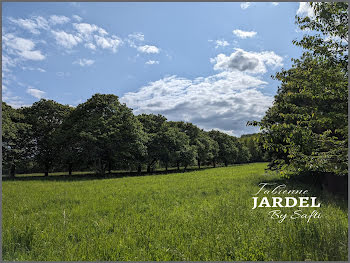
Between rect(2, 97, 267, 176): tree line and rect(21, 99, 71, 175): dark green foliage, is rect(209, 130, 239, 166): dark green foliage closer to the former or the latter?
rect(2, 97, 267, 176): tree line

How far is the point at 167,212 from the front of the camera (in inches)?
405

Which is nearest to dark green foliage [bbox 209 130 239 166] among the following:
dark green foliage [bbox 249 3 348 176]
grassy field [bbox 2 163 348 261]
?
grassy field [bbox 2 163 348 261]

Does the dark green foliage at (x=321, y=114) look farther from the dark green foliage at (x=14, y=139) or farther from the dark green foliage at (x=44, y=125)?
the dark green foliage at (x=44, y=125)

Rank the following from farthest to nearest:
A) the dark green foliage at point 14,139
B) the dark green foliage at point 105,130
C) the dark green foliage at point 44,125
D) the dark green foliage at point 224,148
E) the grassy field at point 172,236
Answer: the dark green foliage at point 224,148 < the dark green foliage at point 44,125 < the dark green foliage at point 105,130 < the dark green foliage at point 14,139 < the grassy field at point 172,236

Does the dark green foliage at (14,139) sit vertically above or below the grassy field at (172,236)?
above

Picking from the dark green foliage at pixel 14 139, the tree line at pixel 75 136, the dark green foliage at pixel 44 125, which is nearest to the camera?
the dark green foliage at pixel 14 139

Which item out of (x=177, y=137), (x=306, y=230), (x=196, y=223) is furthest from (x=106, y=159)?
(x=306, y=230)

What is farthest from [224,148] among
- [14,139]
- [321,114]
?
[321,114]

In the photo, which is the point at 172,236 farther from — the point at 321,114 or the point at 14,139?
the point at 14,139

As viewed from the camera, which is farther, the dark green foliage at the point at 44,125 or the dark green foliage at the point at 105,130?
the dark green foliage at the point at 44,125

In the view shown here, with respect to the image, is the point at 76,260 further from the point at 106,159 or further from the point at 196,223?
the point at 106,159

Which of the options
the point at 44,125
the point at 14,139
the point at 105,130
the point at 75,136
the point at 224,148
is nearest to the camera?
the point at 75,136

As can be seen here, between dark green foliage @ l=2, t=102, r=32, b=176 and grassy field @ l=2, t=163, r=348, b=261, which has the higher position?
dark green foliage @ l=2, t=102, r=32, b=176

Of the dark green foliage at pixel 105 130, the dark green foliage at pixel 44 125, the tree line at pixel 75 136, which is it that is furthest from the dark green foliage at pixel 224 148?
the dark green foliage at pixel 44 125
